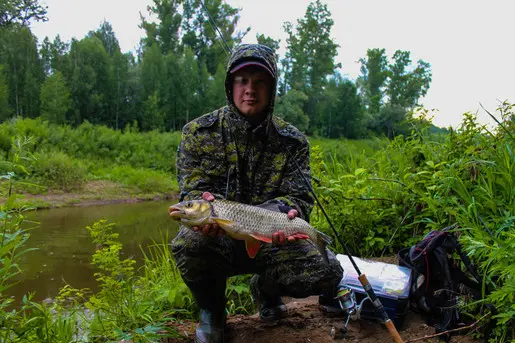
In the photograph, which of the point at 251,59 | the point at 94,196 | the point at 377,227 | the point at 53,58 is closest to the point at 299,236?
the point at 251,59

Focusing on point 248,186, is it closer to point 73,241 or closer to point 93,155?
point 73,241

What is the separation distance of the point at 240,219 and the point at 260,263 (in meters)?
0.58

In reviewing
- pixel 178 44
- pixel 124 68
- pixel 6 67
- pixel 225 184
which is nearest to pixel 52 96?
pixel 6 67

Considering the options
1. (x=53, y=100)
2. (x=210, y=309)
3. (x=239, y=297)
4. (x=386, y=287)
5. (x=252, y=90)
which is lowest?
(x=239, y=297)

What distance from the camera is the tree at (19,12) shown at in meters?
23.6

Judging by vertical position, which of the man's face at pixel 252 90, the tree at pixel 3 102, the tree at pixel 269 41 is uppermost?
the tree at pixel 269 41

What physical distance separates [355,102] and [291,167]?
147ft

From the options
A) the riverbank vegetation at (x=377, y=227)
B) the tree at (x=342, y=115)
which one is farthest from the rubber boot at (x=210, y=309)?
the tree at (x=342, y=115)

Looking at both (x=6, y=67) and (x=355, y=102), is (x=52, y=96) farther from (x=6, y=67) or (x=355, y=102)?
(x=355, y=102)

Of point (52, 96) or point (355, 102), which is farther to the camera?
point (355, 102)

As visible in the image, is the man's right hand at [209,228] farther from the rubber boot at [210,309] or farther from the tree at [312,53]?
the tree at [312,53]

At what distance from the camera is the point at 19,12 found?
26031 mm

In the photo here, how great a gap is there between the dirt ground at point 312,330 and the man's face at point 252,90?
1540 mm

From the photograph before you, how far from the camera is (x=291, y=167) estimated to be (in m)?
3.00
